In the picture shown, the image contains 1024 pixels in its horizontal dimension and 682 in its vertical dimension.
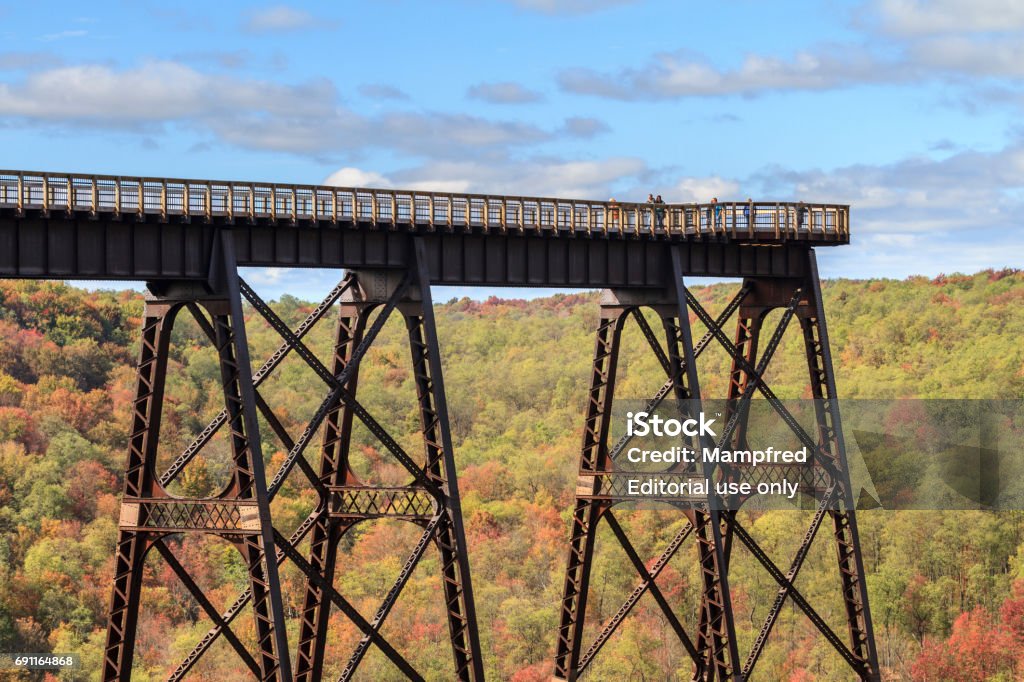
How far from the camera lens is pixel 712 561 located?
40594 millimetres

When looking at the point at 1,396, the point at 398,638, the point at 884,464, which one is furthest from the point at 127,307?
the point at 884,464

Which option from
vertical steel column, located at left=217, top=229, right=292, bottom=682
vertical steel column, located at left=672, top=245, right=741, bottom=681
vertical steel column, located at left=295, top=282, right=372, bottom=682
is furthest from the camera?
vertical steel column, located at left=672, top=245, right=741, bottom=681

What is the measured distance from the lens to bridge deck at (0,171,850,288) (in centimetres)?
3091

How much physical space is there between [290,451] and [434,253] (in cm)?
590

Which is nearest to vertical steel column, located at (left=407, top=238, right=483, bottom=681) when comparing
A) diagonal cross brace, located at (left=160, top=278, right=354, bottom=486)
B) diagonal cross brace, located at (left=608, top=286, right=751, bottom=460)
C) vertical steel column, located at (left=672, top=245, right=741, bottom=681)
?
diagonal cross brace, located at (left=160, top=278, right=354, bottom=486)

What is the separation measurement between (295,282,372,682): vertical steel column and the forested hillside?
4697 cm

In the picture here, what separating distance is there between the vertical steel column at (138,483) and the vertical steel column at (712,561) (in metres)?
13.3

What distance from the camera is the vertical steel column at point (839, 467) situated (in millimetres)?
43812

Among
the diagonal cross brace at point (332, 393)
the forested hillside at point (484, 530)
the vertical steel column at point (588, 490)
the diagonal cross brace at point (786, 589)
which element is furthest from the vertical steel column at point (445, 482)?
the forested hillside at point (484, 530)

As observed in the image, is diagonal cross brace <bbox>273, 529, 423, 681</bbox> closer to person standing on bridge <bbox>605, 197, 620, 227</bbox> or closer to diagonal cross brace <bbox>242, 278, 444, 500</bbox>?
diagonal cross brace <bbox>242, 278, 444, 500</bbox>

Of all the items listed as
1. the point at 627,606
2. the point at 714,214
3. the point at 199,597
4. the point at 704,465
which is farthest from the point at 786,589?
the point at 199,597

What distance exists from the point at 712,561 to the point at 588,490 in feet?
11.7

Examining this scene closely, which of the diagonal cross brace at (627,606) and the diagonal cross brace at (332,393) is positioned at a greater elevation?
the diagonal cross brace at (332,393)

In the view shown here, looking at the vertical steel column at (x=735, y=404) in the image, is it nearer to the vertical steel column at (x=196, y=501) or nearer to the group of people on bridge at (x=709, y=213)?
the group of people on bridge at (x=709, y=213)
